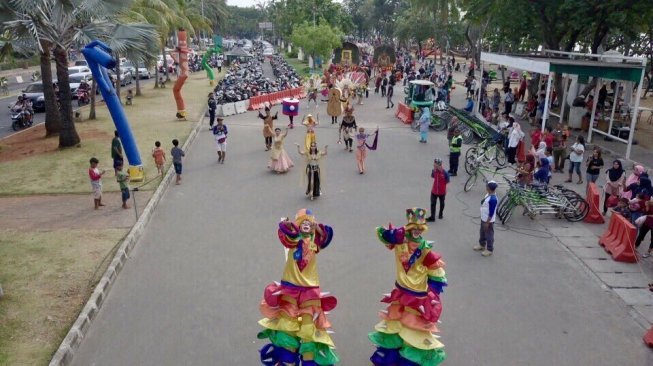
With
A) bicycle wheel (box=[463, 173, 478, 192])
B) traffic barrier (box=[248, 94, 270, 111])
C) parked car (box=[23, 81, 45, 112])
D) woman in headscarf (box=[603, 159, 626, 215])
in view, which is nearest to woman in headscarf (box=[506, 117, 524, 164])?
bicycle wheel (box=[463, 173, 478, 192])

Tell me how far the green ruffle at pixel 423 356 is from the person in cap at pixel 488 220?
4015 mm

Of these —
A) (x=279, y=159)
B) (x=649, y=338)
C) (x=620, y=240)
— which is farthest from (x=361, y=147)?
(x=649, y=338)

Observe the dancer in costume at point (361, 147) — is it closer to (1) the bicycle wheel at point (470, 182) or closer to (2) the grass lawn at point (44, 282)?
(1) the bicycle wheel at point (470, 182)

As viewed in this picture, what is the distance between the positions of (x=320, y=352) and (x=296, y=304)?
2.01 ft

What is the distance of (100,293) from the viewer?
320 inches

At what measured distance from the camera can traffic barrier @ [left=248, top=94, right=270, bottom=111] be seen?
26.9m

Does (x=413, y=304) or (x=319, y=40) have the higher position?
(x=319, y=40)

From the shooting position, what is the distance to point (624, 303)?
825 centimetres

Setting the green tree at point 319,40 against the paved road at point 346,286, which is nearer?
the paved road at point 346,286

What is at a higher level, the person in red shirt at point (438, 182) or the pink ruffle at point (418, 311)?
the person in red shirt at point (438, 182)

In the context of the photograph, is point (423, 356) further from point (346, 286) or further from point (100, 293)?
point (100, 293)

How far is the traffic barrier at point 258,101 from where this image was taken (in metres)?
26.9

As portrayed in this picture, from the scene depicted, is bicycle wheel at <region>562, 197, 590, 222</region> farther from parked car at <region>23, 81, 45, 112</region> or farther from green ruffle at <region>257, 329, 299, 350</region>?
parked car at <region>23, 81, 45, 112</region>

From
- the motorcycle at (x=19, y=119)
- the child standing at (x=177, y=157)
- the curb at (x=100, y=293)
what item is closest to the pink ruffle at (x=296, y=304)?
the curb at (x=100, y=293)
